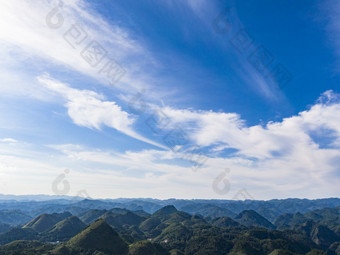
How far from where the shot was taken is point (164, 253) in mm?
196875

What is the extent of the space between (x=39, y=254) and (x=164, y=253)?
Answer: 9816 centimetres

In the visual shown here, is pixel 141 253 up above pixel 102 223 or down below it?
below

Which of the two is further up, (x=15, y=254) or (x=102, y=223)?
(x=102, y=223)

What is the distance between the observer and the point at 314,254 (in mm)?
197000

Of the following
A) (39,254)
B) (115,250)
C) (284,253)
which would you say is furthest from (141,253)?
(284,253)

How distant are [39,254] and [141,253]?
224ft

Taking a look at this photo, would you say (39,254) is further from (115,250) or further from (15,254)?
(115,250)

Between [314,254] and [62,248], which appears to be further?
[314,254]

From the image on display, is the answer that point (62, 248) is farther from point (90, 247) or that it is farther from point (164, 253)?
point (164, 253)

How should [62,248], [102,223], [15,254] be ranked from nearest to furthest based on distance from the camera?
[15,254], [62,248], [102,223]

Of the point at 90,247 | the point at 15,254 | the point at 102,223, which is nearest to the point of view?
the point at 15,254

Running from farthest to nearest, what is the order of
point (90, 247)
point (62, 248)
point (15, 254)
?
point (90, 247) < point (62, 248) < point (15, 254)

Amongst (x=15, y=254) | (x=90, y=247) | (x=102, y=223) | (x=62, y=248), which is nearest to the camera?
(x=15, y=254)

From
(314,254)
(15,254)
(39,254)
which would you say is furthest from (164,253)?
(314,254)
